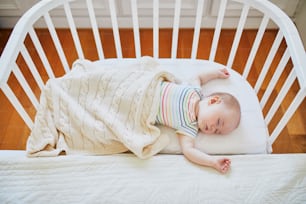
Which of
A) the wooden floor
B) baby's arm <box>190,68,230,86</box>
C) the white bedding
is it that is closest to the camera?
the white bedding

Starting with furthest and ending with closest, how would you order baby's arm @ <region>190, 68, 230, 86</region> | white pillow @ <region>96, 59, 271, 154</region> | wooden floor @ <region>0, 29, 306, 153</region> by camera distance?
wooden floor @ <region>0, 29, 306, 153</region> < baby's arm @ <region>190, 68, 230, 86</region> < white pillow @ <region>96, 59, 271, 154</region>

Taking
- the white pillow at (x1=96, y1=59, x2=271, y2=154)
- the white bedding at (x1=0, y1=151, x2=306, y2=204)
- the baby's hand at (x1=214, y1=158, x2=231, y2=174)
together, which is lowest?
the white bedding at (x1=0, y1=151, x2=306, y2=204)

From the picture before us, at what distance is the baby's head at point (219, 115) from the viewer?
79 centimetres

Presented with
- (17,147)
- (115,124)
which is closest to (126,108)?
(115,124)

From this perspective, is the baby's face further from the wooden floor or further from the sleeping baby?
the wooden floor

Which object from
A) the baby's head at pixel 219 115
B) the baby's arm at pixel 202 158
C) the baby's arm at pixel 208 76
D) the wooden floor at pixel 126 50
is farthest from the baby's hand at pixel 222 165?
the wooden floor at pixel 126 50

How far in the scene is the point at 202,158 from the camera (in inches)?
29.6

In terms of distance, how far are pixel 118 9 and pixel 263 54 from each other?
88cm

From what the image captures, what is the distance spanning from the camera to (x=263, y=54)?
Answer: 1569mm

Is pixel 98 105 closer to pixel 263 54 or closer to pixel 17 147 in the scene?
pixel 17 147

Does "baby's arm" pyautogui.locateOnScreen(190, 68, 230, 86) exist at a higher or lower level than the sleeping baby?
higher

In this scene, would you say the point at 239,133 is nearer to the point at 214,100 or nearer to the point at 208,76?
the point at 214,100

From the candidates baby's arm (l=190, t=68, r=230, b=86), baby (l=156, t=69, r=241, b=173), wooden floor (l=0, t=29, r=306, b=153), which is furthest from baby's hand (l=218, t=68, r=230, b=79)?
wooden floor (l=0, t=29, r=306, b=153)

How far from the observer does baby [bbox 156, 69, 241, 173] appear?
0.79 metres
